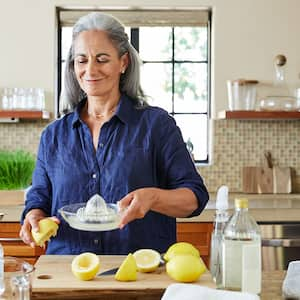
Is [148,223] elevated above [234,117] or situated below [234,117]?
below

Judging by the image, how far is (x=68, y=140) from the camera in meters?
2.23

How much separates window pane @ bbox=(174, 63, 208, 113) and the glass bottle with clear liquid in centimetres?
301

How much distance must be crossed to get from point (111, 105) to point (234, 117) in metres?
2.00

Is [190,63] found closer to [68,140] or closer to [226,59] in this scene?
[226,59]

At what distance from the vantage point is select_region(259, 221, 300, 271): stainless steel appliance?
361 centimetres

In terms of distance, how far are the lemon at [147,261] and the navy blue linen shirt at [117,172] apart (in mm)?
334

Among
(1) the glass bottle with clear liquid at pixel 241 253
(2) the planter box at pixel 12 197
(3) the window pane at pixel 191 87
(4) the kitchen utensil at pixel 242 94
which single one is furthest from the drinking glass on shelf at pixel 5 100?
(1) the glass bottle with clear liquid at pixel 241 253

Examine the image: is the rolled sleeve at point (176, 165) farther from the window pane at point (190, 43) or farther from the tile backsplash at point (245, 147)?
the window pane at point (190, 43)

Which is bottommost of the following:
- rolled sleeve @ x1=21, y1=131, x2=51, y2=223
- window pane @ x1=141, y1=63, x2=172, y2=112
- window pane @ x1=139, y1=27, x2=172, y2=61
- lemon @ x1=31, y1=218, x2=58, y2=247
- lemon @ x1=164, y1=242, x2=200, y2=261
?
lemon @ x1=164, y1=242, x2=200, y2=261

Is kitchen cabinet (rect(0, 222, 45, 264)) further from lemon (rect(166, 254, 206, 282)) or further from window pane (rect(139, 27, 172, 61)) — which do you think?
lemon (rect(166, 254, 206, 282))

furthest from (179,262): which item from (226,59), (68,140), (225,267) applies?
(226,59)

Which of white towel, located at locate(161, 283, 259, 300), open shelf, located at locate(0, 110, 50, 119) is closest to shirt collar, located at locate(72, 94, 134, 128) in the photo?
white towel, located at locate(161, 283, 259, 300)

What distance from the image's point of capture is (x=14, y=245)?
364cm

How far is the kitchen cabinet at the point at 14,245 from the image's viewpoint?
361 cm
